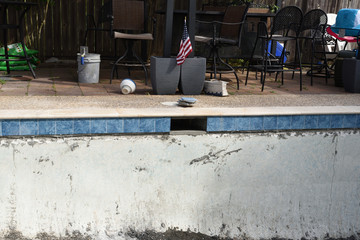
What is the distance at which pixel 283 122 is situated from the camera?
3607 mm

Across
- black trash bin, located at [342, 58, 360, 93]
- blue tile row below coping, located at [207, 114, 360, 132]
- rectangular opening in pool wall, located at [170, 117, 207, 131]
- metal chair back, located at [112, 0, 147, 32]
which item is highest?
metal chair back, located at [112, 0, 147, 32]

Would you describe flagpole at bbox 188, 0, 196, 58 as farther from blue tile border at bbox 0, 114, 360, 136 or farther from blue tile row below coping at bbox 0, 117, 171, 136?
blue tile row below coping at bbox 0, 117, 171, 136

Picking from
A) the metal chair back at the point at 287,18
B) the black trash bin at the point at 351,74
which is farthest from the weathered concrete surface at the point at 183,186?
the metal chair back at the point at 287,18

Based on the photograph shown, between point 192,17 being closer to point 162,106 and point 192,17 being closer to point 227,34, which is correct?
point 227,34

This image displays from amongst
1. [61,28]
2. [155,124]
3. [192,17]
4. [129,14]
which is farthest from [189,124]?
[61,28]

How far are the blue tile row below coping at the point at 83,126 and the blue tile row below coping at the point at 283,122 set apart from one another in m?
0.42

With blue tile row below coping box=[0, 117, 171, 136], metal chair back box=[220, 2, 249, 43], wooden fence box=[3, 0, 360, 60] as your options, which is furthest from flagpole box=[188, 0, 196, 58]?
wooden fence box=[3, 0, 360, 60]

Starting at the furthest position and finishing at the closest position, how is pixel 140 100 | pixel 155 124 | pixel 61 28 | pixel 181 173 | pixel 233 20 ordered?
pixel 61 28 < pixel 233 20 < pixel 140 100 < pixel 181 173 < pixel 155 124

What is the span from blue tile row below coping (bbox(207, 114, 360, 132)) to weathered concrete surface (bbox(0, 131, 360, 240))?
0.20 feet

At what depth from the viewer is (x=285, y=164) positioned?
145 inches

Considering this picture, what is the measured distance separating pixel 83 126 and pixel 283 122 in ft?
5.05

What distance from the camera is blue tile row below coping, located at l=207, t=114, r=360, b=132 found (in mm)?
3500

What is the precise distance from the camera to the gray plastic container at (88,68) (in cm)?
491

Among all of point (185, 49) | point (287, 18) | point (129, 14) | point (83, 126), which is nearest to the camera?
point (83, 126)
